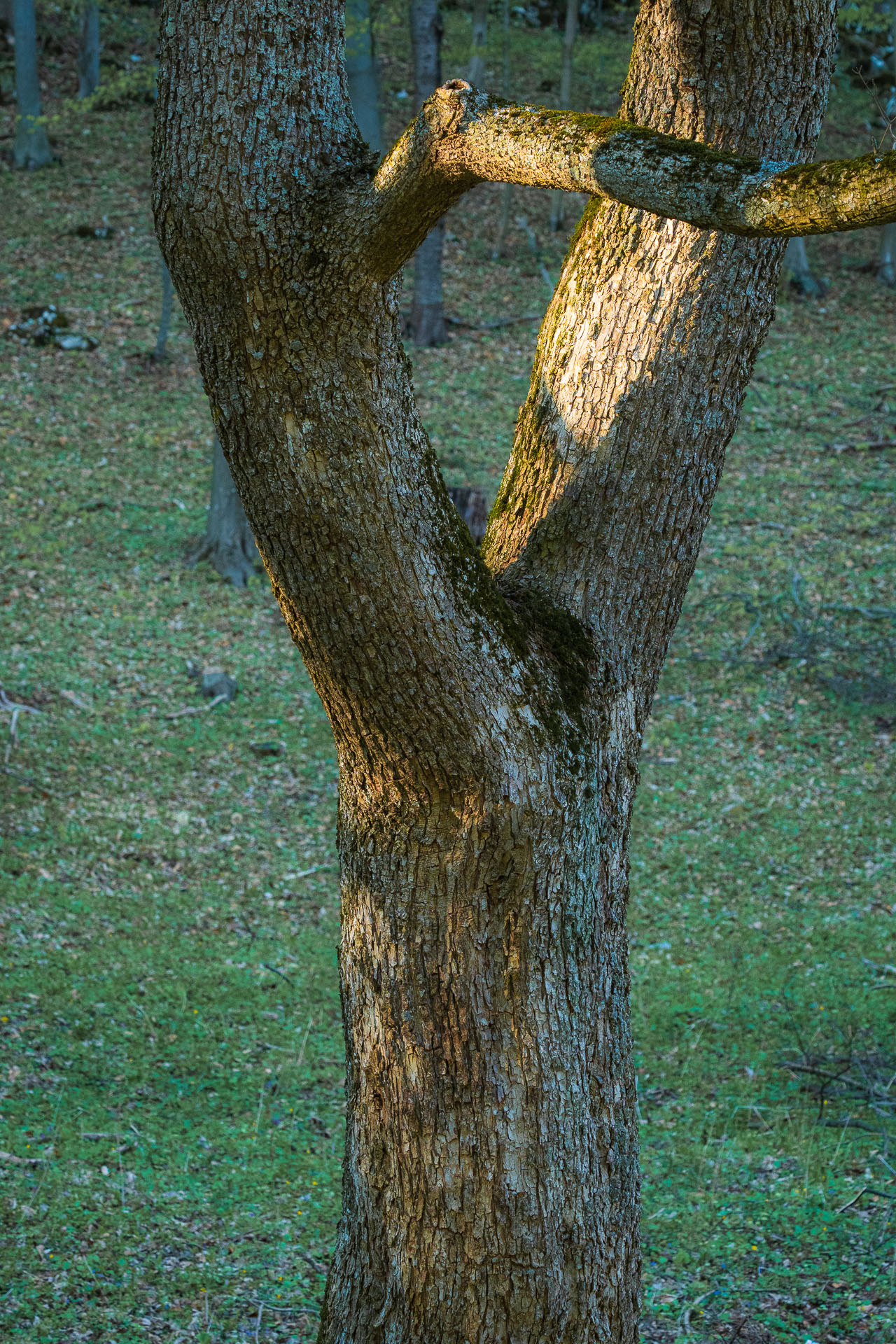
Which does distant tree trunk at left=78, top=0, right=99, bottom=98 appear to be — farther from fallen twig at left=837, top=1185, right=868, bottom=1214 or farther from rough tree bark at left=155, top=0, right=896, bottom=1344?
fallen twig at left=837, top=1185, right=868, bottom=1214

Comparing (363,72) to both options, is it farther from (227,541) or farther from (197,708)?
(197,708)

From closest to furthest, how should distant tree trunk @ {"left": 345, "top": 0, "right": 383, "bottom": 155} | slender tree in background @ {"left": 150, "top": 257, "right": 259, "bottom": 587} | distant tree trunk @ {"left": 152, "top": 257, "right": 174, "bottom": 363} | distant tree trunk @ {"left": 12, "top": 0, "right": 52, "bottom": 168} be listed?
slender tree in background @ {"left": 150, "top": 257, "right": 259, "bottom": 587} < distant tree trunk @ {"left": 152, "top": 257, "right": 174, "bottom": 363} < distant tree trunk @ {"left": 345, "top": 0, "right": 383, "bottom": 155} < distant tree trunk @ {"left": 12, "top": 0, "right": 52, "bottom": 168}

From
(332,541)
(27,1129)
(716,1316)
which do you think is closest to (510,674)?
(332,541)

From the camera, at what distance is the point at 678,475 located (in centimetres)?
306

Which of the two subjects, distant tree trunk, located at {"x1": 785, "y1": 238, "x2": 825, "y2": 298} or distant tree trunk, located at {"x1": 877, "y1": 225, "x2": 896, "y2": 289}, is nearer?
distant tree trunk, located at {"x1": 785, "y1": 238, "x2": 825, "y2": 298}

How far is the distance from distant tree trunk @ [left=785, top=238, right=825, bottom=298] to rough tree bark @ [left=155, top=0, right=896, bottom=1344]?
64.8 ft

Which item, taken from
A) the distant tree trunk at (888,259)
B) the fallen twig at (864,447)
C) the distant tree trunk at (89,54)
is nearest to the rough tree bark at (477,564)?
the fallen twig at (864,447)

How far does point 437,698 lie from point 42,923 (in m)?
5.08

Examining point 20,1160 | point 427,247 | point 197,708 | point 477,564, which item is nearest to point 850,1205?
point 20,1160

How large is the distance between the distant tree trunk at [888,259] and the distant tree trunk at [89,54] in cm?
1598

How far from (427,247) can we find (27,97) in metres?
9.69

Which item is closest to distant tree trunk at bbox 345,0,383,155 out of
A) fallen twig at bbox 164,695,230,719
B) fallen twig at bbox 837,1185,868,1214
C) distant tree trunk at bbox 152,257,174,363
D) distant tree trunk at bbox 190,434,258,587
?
distant tree trunk at bbox 152,257,174,363

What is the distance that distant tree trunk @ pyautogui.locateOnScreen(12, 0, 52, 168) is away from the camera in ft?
66.8

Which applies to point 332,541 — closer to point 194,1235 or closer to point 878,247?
point 194,1235
